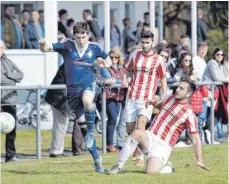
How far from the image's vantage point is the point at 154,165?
14242 millimetres

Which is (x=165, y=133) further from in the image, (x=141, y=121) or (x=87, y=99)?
(x=141, y=121)

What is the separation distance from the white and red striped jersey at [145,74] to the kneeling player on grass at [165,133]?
4.55 ft

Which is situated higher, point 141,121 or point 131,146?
point 141,121

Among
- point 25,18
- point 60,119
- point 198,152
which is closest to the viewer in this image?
point 198,152

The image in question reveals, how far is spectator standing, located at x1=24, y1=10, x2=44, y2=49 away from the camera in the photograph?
2533 centimetres

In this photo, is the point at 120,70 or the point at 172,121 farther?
the point at 120,70

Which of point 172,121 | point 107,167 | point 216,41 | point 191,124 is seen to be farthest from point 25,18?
point 191,124

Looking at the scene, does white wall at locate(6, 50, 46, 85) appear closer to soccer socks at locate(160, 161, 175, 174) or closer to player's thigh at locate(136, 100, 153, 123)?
player's thigh at locate(136, 100, 153, 123)

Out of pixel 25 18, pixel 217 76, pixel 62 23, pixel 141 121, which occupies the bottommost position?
pixel 141 121

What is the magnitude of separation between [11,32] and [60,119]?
6980 millimetres

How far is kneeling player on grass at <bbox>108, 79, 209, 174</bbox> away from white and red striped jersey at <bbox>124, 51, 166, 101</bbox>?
4.55 ft

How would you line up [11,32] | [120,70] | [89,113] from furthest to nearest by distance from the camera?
[11,32] → [120,70] → [89,113]

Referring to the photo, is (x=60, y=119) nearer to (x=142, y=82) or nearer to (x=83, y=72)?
(x=142, y=82)

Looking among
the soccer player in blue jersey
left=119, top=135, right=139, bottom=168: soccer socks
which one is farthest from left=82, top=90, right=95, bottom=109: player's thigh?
left=119, top=135, right=139, bottom=168: soccer socks
